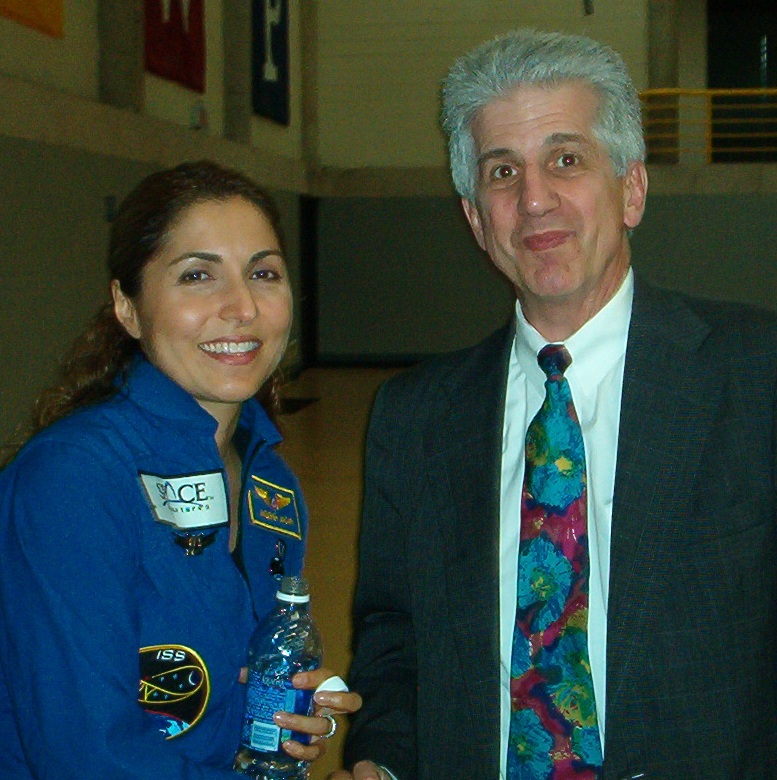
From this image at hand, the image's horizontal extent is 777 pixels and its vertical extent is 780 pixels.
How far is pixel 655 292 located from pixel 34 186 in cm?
710

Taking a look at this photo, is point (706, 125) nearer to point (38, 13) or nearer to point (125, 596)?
point (38, 13)

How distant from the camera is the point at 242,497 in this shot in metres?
2.05

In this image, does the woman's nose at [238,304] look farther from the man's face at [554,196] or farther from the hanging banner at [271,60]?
the hanging banner at [271,60]

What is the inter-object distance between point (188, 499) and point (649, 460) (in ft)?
2.66

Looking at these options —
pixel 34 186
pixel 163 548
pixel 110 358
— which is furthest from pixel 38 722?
pixel 34 186

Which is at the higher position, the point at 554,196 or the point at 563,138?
the point at 563,138

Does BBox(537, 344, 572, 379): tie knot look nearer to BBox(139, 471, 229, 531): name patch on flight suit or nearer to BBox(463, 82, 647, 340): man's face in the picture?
BBox(463, 82, 647, 340): man's face

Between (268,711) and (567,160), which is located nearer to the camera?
(268,711)

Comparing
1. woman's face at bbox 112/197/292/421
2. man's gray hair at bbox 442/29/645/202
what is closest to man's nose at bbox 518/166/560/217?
man's gray hair at bbox 442/29/645/202

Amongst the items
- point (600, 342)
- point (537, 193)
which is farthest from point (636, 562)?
point (537, 193)

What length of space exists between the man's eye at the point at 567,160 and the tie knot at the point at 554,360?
34 cm

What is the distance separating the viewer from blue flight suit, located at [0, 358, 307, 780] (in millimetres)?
1568

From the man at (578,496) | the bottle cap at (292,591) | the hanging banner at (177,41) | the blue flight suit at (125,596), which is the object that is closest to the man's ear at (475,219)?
the man at (578,496)

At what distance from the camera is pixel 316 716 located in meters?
1.76
